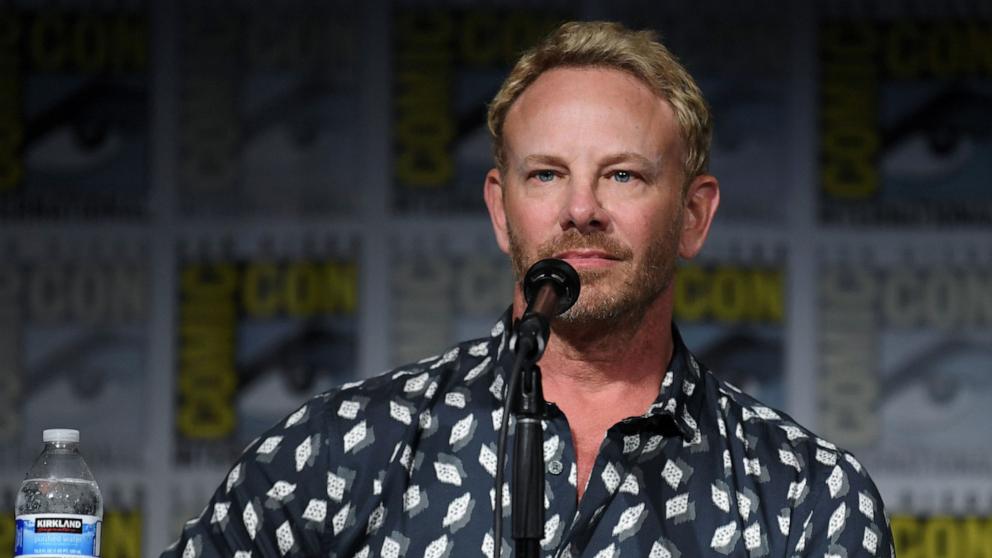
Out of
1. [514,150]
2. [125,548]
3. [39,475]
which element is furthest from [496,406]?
[125,548]

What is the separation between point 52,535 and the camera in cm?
228

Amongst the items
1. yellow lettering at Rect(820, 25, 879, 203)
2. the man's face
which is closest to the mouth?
the man's face

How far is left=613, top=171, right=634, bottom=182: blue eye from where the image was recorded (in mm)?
2625

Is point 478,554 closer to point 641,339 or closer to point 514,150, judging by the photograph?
point 641,339

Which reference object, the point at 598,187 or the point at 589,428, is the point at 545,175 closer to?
the point at 598,187

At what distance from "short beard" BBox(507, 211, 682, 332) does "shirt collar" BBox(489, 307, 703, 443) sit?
0.41 feet

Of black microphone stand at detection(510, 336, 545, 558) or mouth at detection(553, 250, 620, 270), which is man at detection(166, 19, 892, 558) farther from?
black microphone stand at detection(510, 336, 545, 558)

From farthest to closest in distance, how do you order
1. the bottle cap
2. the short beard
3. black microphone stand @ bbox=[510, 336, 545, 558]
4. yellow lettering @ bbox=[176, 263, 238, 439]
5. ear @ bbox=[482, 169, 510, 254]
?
1. yellow lettering @ bbox=[176, 263, 238, 439]
2. ear @ bbox=[482, 169, 510, 254]
3. the short beard
4. the bottle cap
5. black microphone stand @ bbox=[510, 336, 545, 558]

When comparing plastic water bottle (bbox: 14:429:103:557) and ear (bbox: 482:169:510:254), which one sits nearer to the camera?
plastic water bottle (bbox: 14:429:103:557)

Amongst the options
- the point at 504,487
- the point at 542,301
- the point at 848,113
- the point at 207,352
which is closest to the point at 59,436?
the point at 504,487

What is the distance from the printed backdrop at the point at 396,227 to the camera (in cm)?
479

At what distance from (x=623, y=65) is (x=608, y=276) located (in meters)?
0.38

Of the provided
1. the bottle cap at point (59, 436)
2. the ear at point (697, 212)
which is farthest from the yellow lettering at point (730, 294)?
the bottle cap at point (59, 436)

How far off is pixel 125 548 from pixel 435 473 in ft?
7.79
